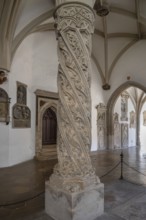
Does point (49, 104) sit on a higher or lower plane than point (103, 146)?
higher

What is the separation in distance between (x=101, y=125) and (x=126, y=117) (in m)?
2.85

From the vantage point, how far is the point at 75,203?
1.99 m

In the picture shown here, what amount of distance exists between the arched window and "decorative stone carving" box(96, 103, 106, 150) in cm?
305

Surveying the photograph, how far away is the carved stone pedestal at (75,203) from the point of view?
1.99 metres

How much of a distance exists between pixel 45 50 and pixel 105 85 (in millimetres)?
4267

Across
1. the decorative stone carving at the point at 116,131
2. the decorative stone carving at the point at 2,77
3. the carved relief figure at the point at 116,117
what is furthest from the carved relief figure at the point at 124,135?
the decorative stone carving at the point at 2,77

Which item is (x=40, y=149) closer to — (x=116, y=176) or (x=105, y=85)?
(x=116, y=176)

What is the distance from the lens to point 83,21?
2.21 metres

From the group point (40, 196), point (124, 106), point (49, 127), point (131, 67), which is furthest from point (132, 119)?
point (40, 196)

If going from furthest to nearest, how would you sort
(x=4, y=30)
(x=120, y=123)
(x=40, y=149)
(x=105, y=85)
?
(x=120, y=123), (x=105, y=85), (x=40, y=149), (x=4, y=30)

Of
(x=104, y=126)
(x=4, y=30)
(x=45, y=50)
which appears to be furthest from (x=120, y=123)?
(x=4, y=30)

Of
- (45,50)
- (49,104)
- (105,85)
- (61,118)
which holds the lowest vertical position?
(61,118)

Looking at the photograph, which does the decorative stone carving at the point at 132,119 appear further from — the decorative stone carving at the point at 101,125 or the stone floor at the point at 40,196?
the stone floor at the point at 40,196

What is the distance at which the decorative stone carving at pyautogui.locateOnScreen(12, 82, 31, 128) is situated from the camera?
6198 millimetres
